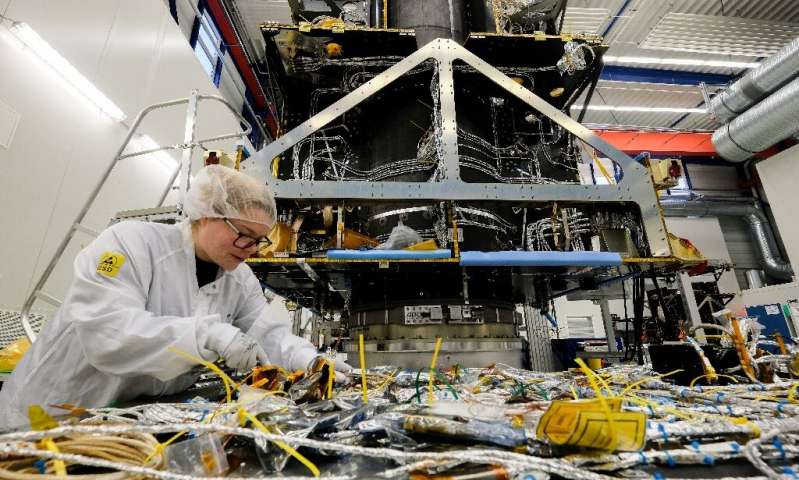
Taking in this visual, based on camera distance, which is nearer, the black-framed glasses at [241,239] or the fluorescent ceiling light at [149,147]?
the black-framed glasses at [241,239]

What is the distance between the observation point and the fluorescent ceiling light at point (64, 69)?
8.77ft

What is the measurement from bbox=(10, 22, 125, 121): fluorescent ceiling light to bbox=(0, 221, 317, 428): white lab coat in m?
2.54

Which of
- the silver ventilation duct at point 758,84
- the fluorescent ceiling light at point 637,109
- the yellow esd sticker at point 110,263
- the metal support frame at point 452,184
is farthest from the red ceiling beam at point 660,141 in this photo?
the yellow esd sticker at point 110,263

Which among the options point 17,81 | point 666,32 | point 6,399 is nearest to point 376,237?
point 6,399

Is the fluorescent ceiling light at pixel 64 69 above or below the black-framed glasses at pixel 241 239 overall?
above

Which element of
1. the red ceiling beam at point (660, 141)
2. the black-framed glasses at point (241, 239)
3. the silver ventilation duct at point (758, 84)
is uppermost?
the red ceiling beam at point (660, 141)

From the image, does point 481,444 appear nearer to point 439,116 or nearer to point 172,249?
point 172,249

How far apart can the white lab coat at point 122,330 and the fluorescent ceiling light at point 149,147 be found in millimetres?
2770

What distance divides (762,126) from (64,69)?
31.2 feet

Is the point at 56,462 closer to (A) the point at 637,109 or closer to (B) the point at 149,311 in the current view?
(B) the point at 149,311

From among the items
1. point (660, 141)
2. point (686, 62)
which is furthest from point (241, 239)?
point (660, 141)

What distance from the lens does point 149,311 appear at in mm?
1321

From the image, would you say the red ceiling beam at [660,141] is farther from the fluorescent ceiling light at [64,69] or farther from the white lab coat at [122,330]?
the white lab coat at [122,330]

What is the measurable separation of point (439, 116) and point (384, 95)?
2.70 ft
